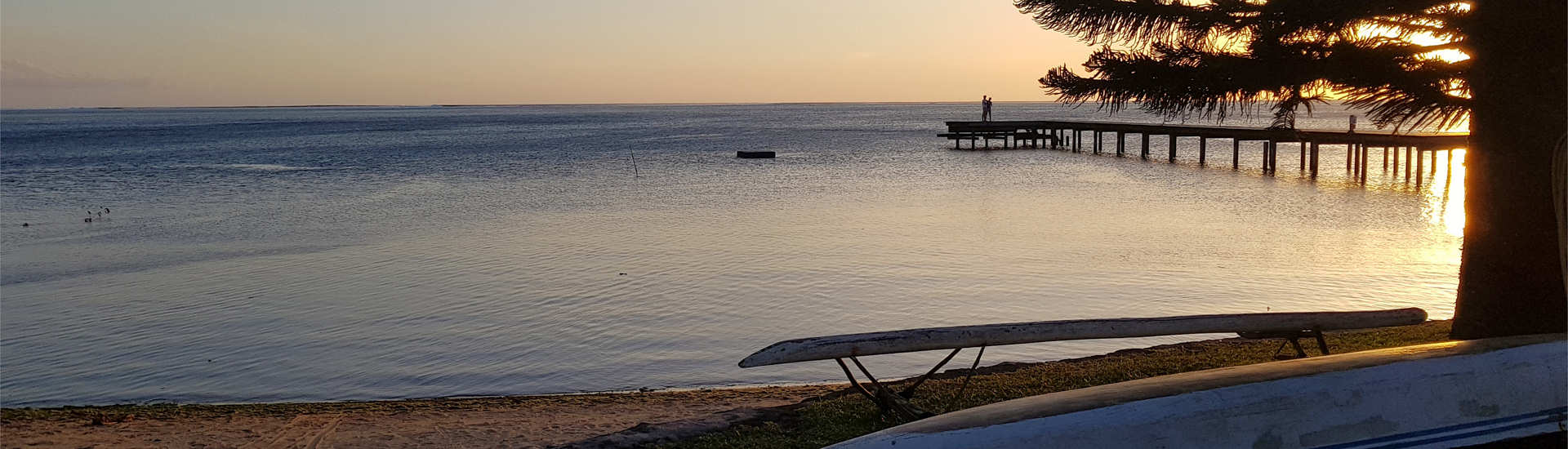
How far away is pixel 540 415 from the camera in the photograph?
22.9 ft

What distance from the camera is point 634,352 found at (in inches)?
359

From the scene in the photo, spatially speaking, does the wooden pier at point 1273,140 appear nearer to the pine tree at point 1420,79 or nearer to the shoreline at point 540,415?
the pine tree at point 1420,79

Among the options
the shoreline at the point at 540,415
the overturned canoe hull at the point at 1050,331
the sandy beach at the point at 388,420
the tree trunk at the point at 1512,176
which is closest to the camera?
the overturned canoe hull at the point at 1050,331

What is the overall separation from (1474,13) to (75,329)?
11.7 m

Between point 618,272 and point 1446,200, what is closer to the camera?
point 618,272

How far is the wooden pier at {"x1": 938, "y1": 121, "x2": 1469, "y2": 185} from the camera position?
24719mm

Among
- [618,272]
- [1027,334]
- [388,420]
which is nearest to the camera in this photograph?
[1027,334]

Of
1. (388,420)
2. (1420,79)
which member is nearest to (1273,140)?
(1420,79)

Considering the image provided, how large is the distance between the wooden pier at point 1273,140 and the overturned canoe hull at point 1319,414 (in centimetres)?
266

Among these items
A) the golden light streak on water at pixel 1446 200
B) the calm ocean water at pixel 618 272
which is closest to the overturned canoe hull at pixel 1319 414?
the calm ocean water at pixel 618 272

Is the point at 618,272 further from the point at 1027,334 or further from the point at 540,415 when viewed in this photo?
the point at 1027,334

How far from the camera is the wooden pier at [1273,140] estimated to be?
24.7 m

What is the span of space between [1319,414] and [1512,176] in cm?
262

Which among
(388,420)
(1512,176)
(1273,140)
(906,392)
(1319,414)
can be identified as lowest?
(388,420)
